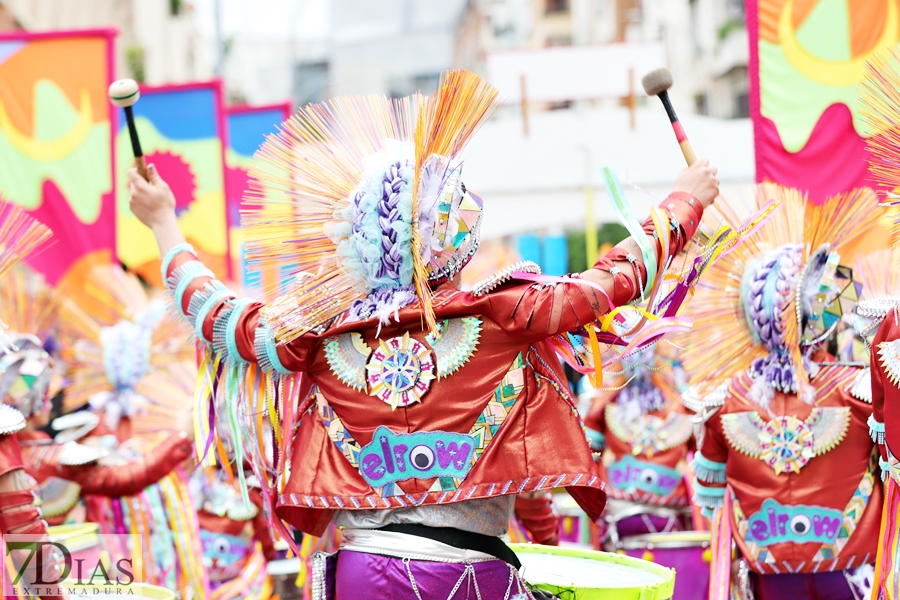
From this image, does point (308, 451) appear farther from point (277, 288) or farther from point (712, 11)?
point (712, 11)

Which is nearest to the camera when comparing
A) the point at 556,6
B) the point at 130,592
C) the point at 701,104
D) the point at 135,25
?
the point at 130,592

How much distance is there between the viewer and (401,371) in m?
2.82

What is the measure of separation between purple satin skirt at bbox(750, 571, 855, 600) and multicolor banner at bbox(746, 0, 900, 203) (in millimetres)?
1955

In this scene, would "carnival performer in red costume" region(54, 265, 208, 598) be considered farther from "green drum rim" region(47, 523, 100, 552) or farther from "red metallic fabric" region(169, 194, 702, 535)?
"red metallic fabric" region(169, 194, 702, 535)

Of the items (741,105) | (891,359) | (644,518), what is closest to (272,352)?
(891,359)

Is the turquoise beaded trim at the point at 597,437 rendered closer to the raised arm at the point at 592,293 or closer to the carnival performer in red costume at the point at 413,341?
the carnival performer in red costume at the point at 413,341

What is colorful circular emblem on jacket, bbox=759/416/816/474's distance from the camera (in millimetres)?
4031

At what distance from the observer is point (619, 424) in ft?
22.2

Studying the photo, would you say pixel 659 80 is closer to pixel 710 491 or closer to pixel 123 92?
pixel 123 92

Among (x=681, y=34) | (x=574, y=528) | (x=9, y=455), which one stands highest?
(x=681, y=34)

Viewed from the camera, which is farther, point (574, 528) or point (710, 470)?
point (574, 528)

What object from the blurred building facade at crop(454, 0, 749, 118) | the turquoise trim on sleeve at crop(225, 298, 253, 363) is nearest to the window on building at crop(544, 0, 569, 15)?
the blurred building facade at crop(454, 0, 749, 118)

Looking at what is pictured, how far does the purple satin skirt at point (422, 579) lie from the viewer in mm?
2766

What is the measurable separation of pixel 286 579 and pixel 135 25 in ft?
62.8
